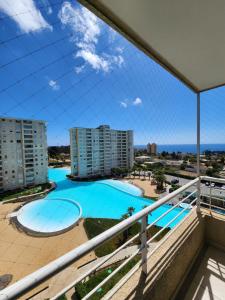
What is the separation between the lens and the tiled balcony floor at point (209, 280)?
4.22ft

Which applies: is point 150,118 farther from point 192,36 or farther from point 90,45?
point 192,36

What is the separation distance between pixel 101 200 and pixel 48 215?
451 centimetres

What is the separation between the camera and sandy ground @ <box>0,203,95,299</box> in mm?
6199

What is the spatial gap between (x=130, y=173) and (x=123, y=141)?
5839 mm

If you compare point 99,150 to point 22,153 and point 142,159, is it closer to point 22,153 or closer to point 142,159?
point 22,153

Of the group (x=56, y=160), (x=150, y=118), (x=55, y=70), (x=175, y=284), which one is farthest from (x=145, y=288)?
(x=56, y=160)

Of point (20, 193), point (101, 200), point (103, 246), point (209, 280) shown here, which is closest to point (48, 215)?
point (101, 200)

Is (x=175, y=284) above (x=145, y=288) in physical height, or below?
below

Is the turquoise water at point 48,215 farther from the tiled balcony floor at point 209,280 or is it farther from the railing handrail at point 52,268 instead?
the railing handrail at point 52,268

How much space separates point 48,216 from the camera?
10711 millimetres

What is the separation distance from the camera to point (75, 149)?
2180 cm

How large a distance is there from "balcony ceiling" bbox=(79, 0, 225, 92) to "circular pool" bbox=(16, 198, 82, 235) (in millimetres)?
9491

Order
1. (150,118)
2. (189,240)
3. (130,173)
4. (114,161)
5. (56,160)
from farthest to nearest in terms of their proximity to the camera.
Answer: (56,160) < (114,161) < (130,173) < (150,118) < (189,240)

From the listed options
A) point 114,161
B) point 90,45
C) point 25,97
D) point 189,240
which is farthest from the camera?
point 114,161
